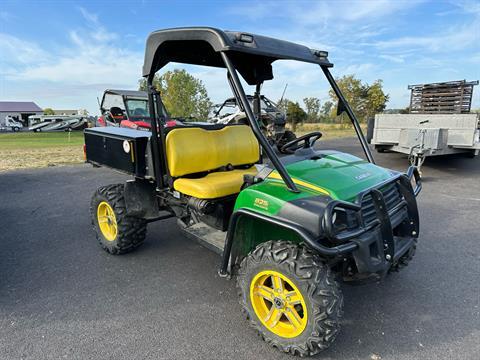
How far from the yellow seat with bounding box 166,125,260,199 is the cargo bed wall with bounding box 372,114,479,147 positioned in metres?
4.94

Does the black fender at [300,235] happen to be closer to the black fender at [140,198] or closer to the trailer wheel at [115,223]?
the black fender at [140,198]

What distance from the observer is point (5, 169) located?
8.47 meters

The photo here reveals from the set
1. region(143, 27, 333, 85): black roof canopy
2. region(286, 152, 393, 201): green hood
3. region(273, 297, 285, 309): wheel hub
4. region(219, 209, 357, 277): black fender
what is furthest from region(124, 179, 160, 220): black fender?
region(273, 297, 285, 309): wheel hub

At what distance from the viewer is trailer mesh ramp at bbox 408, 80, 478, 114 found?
1073 centimetres

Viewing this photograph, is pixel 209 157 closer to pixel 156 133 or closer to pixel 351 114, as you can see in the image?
pixel 156 133

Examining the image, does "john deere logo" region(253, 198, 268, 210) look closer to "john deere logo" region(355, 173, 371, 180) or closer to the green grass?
"john deere logo" region(355, 173, 371, 180)

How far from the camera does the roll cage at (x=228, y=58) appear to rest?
87.8 inches

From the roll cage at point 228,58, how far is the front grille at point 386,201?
492 millimetres

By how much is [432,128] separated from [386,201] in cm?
582

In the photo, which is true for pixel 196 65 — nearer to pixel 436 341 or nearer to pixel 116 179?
pixel 436 341

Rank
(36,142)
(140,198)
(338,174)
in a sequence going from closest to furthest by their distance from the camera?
(338,174), (140,198), (36,142)

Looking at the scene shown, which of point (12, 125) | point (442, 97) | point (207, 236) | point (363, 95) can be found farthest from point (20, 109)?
point (207, 236)

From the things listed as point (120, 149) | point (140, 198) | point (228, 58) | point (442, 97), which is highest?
point (228, 58)

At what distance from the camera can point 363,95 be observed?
24.7 meters
